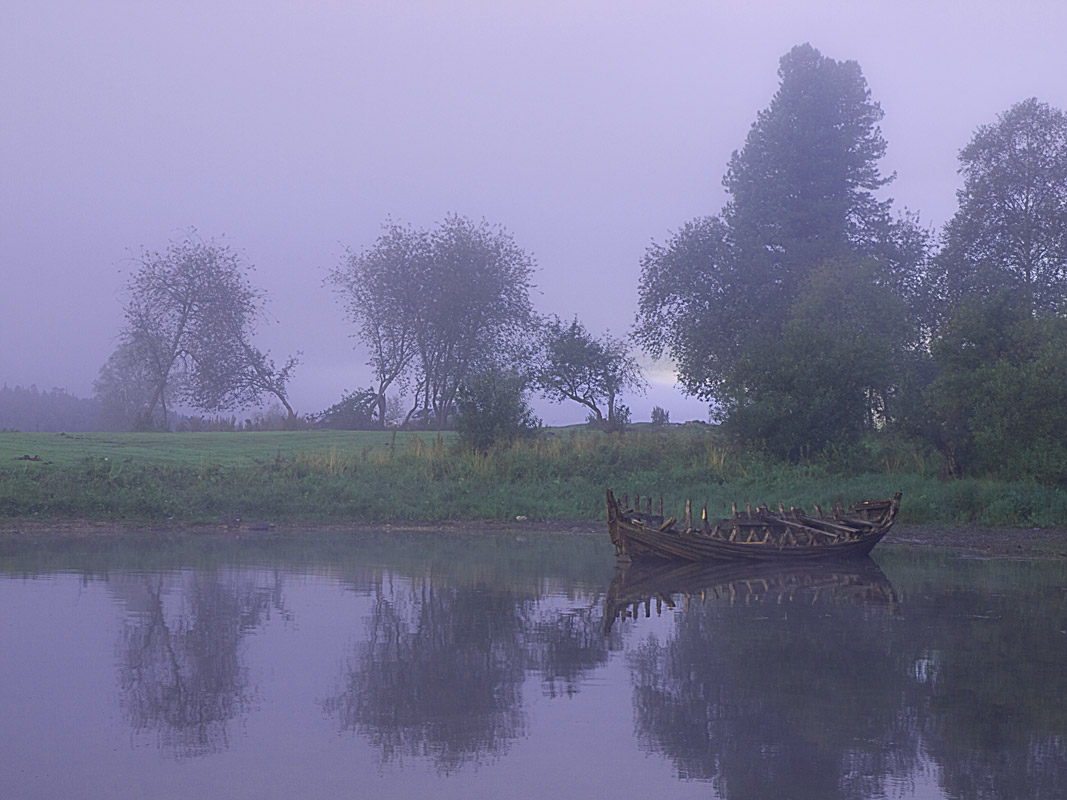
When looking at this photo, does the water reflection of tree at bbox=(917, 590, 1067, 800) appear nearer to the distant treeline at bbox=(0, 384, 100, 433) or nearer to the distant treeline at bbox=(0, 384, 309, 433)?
the distant treeline at bbox=(0, 384, 309, 433)

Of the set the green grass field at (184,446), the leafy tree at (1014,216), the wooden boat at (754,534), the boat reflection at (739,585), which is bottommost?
the boat reflection at (739,585)

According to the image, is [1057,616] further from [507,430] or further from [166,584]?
[507,430]

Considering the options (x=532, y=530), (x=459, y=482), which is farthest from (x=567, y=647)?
(x=459, y=482)

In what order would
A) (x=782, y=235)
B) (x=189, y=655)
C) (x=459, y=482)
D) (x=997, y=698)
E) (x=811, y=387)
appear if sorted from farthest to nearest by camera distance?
(x=782, y=235), (x=811, y=387), (x=459, y=482), (x=189, y=655), (x=997, y=698)

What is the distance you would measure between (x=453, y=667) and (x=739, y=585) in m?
8.82

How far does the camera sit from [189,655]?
39.4 feet

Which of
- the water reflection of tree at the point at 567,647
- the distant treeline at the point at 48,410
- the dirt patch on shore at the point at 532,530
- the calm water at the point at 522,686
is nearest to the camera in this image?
the calm water at the point at 522,686

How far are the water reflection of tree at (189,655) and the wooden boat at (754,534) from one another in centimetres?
703

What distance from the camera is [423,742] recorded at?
8.73 meters

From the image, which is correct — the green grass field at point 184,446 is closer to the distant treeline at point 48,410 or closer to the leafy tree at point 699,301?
the leafy tree at point 699,301

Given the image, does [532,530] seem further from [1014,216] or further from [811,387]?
[1014,216]

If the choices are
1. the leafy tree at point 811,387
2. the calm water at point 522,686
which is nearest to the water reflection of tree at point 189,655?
the calm water at point 522,686

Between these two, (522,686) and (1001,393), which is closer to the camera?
(522,686)

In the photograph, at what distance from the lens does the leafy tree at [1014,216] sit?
47531 mm
